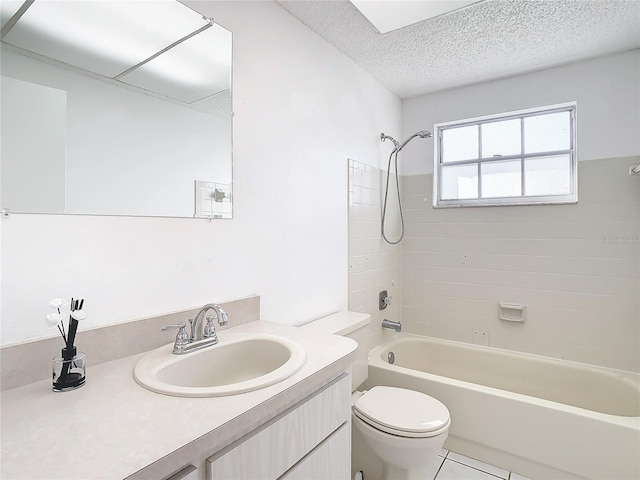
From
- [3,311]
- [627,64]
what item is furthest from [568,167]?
[3,311]

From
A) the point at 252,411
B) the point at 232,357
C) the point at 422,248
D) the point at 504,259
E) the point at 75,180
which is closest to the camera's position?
the point at 252,411

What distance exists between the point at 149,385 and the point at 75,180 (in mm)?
629

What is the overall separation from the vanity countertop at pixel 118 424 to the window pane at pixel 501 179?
90.8 inches

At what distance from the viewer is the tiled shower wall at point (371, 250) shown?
7.66 ft

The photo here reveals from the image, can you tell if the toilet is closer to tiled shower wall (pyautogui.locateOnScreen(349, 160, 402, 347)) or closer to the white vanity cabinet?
the white vanity cabinet

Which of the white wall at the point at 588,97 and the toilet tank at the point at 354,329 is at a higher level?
the white wall at the point at 588,97

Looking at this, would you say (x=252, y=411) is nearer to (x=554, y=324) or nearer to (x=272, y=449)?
(x=272, y=449)

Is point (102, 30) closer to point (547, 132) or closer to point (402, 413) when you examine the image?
point (402, 413)

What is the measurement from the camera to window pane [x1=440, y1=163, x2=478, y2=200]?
2779 millimetres

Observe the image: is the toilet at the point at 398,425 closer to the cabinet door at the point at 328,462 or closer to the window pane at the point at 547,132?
the cabinet door at the point at 328,462

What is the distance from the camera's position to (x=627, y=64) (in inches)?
85.8

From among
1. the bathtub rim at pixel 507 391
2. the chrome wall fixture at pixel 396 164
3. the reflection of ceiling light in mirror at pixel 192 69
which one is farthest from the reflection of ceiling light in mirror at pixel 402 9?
the bathtub rim at pixel 507 391

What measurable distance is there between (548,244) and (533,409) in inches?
45.8

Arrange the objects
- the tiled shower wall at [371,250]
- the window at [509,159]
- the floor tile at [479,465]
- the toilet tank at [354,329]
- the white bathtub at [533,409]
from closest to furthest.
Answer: the white bathtub at [533,409]
the toilet tank at [354,329]
the floor tile at [479,465]
the tiled shower wall at [371,250]
the window at [509,159]
